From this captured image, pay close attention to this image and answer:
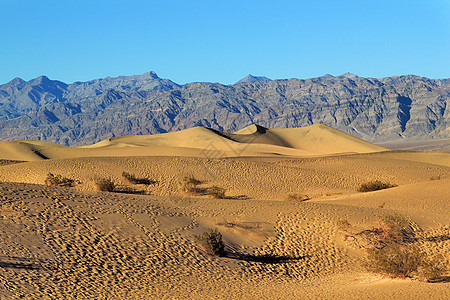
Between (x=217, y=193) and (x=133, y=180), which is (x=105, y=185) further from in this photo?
(x=217, y=193)

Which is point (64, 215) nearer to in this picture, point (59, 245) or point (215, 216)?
point (59, 245)

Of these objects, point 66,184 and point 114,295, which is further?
point 66,184

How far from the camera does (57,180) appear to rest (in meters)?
29.9

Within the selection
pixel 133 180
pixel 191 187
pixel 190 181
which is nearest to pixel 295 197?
pixel 191 187

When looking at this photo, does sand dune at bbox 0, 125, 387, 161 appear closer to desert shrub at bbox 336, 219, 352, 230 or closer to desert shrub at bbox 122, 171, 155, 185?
desert shrub at bbox 122, 171, 155, 185

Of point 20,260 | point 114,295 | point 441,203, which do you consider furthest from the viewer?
point 441,203

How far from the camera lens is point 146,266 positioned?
49.7 feet

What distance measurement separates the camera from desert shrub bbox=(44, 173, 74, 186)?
29.8 m

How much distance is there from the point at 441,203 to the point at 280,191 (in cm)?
1020

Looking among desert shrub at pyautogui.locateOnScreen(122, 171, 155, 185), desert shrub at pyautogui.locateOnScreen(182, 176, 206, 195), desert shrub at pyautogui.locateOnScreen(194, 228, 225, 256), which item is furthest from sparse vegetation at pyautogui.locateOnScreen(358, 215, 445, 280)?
desert shrub at pyautogui.locateOnScreen(122, 171, 155, 185)

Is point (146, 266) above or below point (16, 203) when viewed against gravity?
below

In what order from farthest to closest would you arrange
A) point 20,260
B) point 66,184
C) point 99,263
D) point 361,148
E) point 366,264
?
point 361,148 → point 66,184 → point 366,264 → point 99,263 → point 20,260

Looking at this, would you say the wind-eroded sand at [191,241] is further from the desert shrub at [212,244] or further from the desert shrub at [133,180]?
the desert shrub at [133,180]

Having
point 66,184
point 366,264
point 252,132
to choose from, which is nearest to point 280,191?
point 66,184
